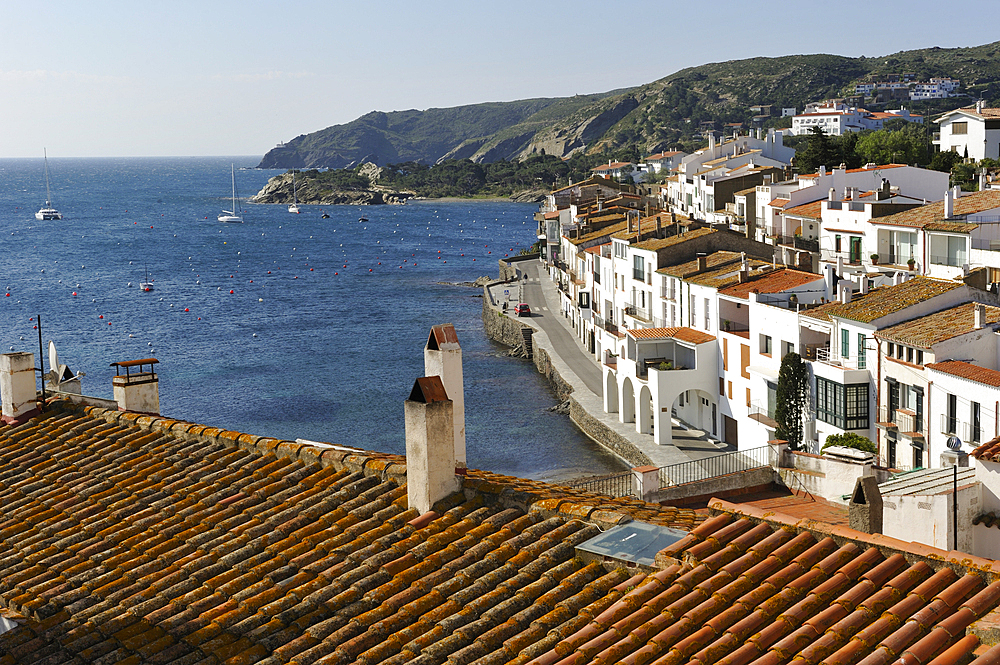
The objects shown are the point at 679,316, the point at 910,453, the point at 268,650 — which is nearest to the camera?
the point at 268,650

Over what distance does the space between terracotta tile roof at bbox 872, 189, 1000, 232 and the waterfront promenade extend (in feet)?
41.9

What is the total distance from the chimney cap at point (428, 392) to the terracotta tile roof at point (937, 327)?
83.8 feet

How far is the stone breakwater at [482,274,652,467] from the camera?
42844 mm

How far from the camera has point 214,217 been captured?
621 ft

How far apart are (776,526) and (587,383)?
45.7 meters

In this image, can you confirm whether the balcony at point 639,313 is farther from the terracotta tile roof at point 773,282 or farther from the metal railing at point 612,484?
the metal railing at point 612,484

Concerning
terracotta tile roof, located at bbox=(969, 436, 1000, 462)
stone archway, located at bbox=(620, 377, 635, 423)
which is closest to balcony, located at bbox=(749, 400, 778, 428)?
stone archway, located at bbox=(620, 377, 635, 423)

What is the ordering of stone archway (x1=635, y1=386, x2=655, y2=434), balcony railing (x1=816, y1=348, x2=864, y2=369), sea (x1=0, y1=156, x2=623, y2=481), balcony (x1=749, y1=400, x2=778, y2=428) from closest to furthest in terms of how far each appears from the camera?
1. balcony railing (x1=816, y1=348, x2=864, y2=369)
2. balcony (x1=749, y1=400, x2=778, y2=428)
3. stone archway (x1=635, y1=386, x2=655, y2=434)
4. sea (x1=0, y1=156, x2=623, y2=481)

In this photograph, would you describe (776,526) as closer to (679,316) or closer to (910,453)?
(910,453)

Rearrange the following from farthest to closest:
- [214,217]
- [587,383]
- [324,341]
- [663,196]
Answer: [214,217] < [663,196] < [324,341] < [587,383]

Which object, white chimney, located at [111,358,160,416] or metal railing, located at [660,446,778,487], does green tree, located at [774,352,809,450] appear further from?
white chimney, located at [111,358,160,416]

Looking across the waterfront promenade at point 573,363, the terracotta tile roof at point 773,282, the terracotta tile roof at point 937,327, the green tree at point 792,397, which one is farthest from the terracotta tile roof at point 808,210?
the terracotta tile roof at point 937,327

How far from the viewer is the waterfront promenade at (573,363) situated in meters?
41.0

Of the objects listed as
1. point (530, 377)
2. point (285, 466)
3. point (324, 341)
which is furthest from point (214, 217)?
point (285, 466)
